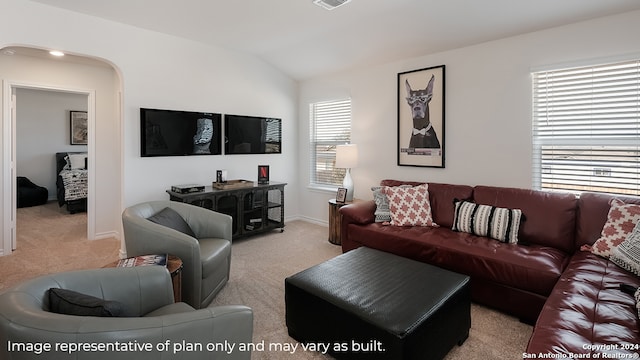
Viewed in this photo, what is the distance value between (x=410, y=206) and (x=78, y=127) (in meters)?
7.61

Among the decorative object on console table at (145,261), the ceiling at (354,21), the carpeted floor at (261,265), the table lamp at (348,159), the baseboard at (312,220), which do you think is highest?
the ceiling at (354,21)

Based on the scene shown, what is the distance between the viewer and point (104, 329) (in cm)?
114

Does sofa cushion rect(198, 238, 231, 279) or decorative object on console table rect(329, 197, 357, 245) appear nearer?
sofa cushion rect(198, 238, 231, 279)

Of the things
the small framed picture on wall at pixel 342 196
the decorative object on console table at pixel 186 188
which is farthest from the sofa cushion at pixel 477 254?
the decorative object on console table at pixel 186 188

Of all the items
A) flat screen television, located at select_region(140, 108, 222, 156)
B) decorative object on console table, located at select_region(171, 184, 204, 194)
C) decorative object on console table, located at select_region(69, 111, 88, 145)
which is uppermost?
decorative object on console table, located at select_region(69, 111, 88, 145)

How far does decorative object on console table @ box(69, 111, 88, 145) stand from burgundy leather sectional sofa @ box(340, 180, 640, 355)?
696cm

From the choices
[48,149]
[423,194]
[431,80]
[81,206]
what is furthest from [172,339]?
[48,149]

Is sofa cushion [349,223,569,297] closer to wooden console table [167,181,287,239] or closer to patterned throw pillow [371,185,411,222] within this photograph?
patterned throw pillow [371,185,411,222]

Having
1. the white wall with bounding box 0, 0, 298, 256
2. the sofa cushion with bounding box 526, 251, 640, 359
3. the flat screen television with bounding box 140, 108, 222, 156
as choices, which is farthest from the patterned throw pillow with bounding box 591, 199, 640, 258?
the flat screen television with bounding box 140, 108, 222, 156

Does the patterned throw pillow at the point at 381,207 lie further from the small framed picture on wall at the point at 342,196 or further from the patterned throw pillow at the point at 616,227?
the patterned throw pillow at the point at 616,227

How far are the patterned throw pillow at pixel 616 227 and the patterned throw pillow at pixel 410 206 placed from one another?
1334 millimetres

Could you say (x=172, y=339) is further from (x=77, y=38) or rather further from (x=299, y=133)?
(x=299, y=133)

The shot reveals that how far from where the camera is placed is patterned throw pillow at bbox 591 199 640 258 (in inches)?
93.1

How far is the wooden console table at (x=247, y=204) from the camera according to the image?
12.9 ft
